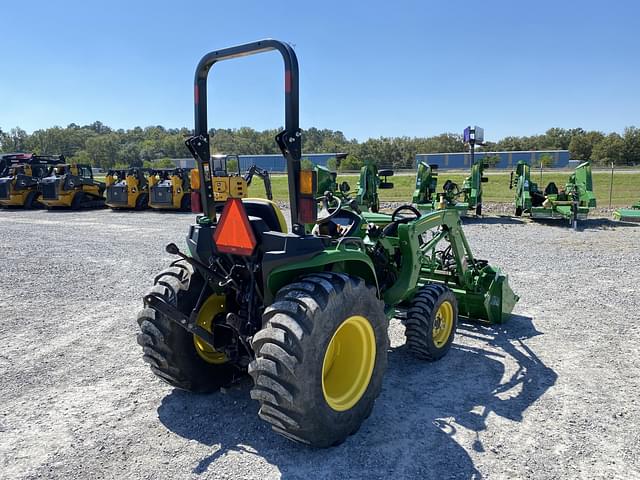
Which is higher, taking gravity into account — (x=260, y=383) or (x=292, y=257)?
(x=292, y=257)

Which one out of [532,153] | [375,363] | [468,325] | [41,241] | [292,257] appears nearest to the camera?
[292,257]

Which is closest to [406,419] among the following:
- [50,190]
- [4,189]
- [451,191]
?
[451,191]

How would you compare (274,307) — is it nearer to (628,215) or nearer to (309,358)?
(309,358)

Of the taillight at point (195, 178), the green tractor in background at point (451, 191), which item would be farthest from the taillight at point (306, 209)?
the green tractor in background at point (451, 191)

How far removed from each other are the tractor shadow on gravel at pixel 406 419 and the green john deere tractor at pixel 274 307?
17cm

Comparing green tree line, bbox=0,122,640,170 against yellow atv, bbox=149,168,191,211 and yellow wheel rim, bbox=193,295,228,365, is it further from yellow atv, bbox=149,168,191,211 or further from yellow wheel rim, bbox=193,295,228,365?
yellow wheel rim, bbox=193,295,228,365

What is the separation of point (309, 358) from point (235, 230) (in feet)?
3.31

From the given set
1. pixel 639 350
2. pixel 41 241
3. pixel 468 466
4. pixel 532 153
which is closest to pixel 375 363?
pixel 468 466

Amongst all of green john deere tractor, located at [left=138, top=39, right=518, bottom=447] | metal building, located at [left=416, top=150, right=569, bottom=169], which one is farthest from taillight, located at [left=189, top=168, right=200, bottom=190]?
metal building, located at [left=416, top=150, right=569, bottom=169]

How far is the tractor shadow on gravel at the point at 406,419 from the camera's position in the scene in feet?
10.4

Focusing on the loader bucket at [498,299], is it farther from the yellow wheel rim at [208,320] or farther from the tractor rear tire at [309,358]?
the yellow wheel rim at [208,320]

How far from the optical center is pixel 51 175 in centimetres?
2220

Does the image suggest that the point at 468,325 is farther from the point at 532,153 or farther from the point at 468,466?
the point at 532,153

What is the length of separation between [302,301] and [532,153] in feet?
230
